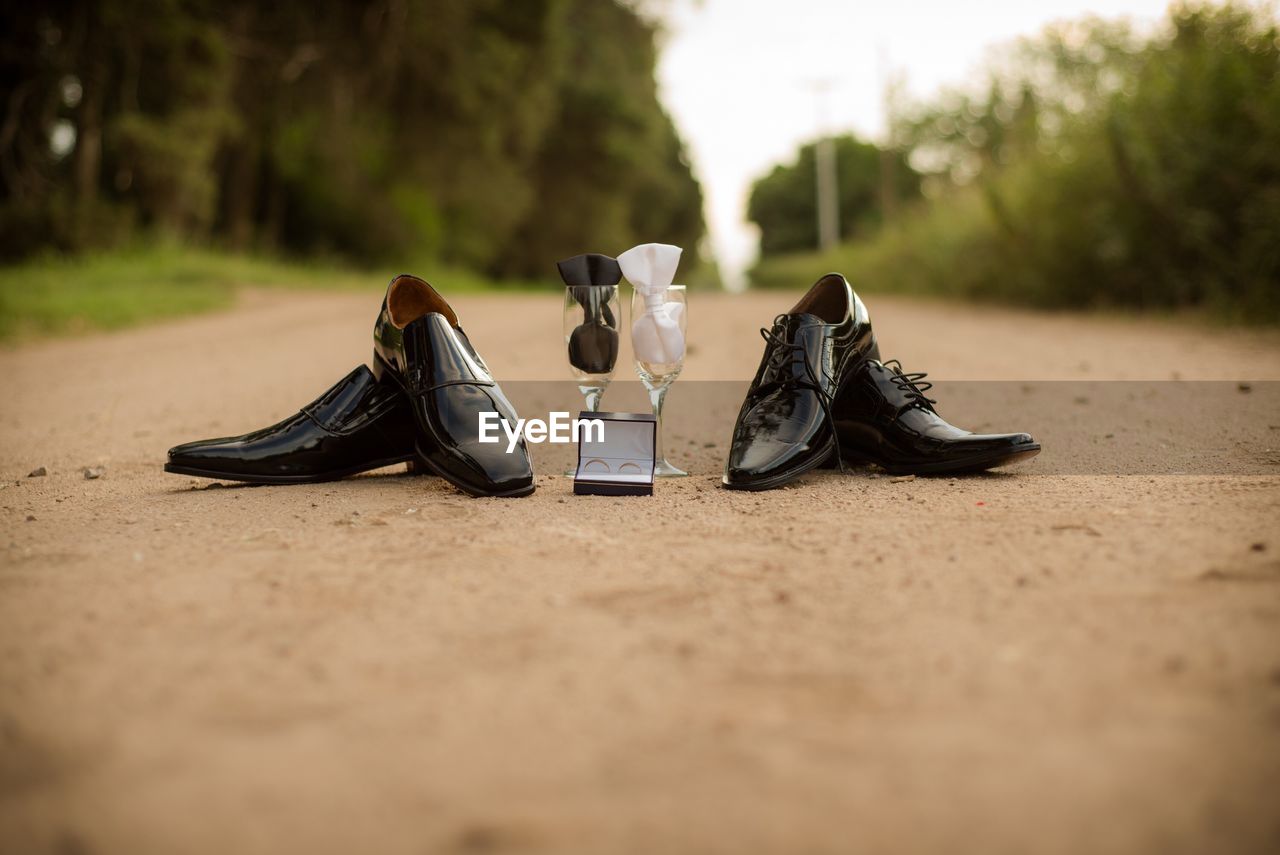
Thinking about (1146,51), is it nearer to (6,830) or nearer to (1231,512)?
(1231,512)

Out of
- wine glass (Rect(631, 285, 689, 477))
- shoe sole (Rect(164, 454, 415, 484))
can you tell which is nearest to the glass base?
wine glass (Rect(631, 285, 689, 477))

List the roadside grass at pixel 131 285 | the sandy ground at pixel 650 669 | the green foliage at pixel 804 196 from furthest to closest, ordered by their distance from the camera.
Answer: the green foliage at pixel 804 196, the roadside grass at pixel 131 285, the sandy ground at pixel 650 669

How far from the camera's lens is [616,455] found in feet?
8.62

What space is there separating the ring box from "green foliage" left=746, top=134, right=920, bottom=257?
185 feet

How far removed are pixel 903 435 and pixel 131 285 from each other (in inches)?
430

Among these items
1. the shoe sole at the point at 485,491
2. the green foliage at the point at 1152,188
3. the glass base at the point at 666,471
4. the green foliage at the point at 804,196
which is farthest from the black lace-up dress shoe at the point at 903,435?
the green foliage at the point at 804,196

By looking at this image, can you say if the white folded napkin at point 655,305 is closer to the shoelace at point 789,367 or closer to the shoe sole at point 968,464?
the shoelace at point 789,367

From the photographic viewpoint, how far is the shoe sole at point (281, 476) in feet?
8.78

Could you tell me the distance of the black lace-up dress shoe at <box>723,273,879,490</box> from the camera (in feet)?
8.63

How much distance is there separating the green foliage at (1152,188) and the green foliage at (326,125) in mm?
10498

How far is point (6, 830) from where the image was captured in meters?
1.02

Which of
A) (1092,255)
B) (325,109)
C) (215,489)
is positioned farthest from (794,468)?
(325,109)

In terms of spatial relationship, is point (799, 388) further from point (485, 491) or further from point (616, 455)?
point (485, 491)

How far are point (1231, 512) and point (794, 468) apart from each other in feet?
3.39
